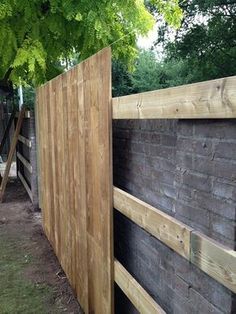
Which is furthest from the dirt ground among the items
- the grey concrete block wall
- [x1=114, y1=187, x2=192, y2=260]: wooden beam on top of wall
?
[x1=114, y1=187, x2=192, y2=260]: wooden beam on top of wall

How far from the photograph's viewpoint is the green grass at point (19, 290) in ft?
11.2

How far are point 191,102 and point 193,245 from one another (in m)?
0.58

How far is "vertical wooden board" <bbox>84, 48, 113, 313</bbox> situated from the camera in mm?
2430

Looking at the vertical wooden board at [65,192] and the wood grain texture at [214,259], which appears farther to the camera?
the vertical wooden board at [65,192]

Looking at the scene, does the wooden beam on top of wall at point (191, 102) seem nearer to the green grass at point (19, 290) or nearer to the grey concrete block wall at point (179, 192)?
the grey concrete block wall at point (179, 192)

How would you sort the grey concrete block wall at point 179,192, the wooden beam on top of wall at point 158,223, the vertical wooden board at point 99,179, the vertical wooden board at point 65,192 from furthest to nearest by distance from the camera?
the vertical wooden board at point 65,192 < the vertical wooden board at point 99,179 < the wooden beam on top of wall at point 158,223 < the grey concrete block wall at point 179,192

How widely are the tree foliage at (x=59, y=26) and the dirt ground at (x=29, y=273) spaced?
7.53ft

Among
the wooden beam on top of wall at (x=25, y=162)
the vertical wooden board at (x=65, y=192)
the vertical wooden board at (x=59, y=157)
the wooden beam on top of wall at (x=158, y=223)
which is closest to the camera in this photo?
the wooden beam on top of wall at (x=158, y=223)

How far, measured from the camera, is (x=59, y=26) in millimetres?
5410

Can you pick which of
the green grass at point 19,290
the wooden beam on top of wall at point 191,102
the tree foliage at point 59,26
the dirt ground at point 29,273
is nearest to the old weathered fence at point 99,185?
the wooden beam on top of wall at point 191,102

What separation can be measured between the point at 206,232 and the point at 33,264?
130 inches

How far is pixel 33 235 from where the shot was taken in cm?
545

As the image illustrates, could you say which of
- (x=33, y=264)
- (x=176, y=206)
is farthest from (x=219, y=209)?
(x=33, y=264)

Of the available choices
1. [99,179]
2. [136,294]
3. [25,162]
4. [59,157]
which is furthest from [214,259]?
[25,162]
